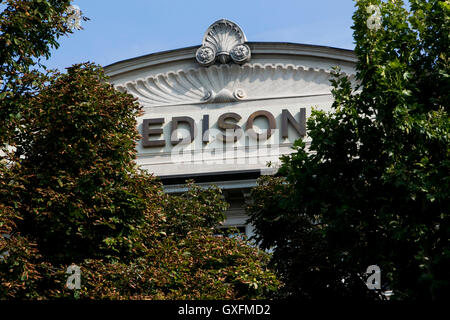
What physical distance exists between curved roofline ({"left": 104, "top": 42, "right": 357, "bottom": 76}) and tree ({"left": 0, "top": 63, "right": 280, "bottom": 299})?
33.2 feet

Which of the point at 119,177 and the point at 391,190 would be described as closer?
the point at 391,190

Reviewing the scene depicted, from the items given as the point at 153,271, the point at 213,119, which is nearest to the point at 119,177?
the point at 153,271

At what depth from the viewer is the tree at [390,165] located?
1399 cm

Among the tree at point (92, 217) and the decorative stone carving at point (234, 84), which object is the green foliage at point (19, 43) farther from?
the decorative stone carving at point (234, 84)

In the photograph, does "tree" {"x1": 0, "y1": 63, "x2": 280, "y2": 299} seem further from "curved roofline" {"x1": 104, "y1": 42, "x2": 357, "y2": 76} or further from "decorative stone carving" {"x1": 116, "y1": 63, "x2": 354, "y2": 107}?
"curved roofline" {"x1": 104, "y1": 42, "x2": 357, "y2": 76}

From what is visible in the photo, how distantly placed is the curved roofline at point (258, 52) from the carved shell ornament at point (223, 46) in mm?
333

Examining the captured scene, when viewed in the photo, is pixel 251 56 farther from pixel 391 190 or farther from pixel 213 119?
pixel 391 190

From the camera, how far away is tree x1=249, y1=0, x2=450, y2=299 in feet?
45.9

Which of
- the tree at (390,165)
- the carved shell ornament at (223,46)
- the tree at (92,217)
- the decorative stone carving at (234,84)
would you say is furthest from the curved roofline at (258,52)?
the tree at (390,165)

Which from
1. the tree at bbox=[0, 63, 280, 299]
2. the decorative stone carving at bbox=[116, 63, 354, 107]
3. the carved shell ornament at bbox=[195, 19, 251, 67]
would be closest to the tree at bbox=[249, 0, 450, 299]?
the tree at bbox=[0, 63, 280, 299]
